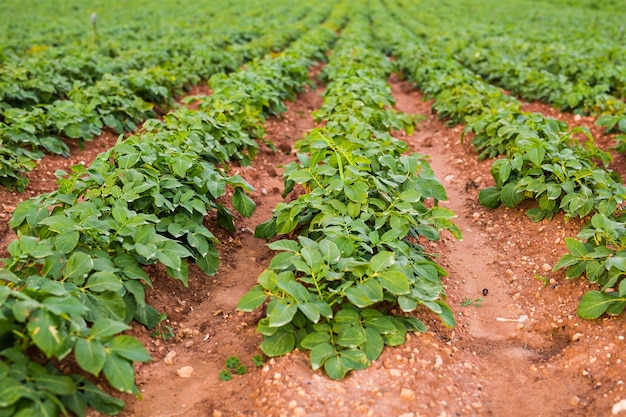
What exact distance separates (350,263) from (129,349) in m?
1.24

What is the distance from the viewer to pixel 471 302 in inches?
151

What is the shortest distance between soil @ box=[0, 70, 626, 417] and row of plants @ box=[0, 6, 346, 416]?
0.25m

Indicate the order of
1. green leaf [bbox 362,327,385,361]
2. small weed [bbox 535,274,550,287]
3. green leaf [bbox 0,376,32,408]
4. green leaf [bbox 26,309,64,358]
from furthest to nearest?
1. small weed [bbox 535,274,550,287]
2. green leaf [bbox 362,327,385,361]
3. green leaf [bbox 26,309,64,358]
4. green leaf [bbox 0,376,32,408]

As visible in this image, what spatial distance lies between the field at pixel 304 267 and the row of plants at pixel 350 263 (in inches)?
0.6

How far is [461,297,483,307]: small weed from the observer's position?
3.79m

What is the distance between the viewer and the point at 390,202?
384cm

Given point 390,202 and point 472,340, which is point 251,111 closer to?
point 390,202

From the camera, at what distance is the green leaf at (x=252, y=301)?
3.00 meters

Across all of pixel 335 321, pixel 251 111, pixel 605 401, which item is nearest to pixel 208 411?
pixel 335 321

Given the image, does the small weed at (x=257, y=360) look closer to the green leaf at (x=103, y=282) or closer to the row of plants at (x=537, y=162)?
the green leaf at (x=103, y=282)

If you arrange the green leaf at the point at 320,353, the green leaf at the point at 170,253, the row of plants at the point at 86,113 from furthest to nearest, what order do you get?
the row of plants at the point at 86,113 → the green leaf at the point at 170,253 → the green leaf at the point at 320,353

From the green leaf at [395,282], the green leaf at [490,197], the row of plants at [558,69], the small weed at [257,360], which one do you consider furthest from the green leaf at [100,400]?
the row of plants at [558,69]

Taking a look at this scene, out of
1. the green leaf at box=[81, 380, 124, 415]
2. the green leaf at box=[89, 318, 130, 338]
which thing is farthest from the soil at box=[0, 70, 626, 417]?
the green leaf at box=[89, 318, 130, 338]

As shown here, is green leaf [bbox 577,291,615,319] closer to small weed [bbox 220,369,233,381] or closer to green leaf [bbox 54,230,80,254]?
small weed [bbox 220,369,233,381]
